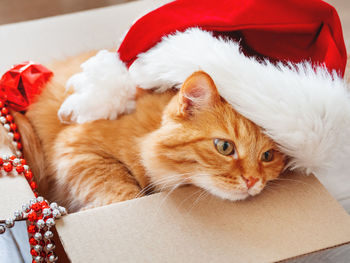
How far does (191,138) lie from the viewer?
3.18 feet

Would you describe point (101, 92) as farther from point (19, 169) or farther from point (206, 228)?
point (206, 228)

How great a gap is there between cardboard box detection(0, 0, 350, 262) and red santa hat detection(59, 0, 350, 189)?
0.12 m

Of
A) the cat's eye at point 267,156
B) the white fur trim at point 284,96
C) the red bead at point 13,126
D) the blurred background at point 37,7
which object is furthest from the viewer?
the blurred background at point 37,7

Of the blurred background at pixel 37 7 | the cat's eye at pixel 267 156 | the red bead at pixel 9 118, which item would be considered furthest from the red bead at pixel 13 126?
the blurred background at pixel 37 7

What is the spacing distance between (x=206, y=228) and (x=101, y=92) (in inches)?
18.9

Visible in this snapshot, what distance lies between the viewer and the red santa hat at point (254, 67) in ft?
2.90

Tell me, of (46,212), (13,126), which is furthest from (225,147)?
(13,126)

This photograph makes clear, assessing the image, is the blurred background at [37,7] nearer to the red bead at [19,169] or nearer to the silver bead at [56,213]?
the red bead at [19,169]

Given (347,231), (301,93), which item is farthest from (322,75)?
(347,231)

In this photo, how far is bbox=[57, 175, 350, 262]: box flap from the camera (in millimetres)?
783

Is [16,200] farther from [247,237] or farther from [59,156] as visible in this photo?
[247,237]

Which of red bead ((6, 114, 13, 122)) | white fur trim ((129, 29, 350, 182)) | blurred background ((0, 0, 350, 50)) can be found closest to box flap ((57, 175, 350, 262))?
white fur trim ((129, 29, 350, 182))

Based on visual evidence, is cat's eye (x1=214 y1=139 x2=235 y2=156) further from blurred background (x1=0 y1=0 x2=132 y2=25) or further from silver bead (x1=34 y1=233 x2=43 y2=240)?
blurred background (x1=0 y1=0 x2=132 y2=25)

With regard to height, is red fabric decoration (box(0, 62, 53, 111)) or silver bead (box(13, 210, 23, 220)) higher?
red fabric decoration (box(0, 62, 53, 111))
